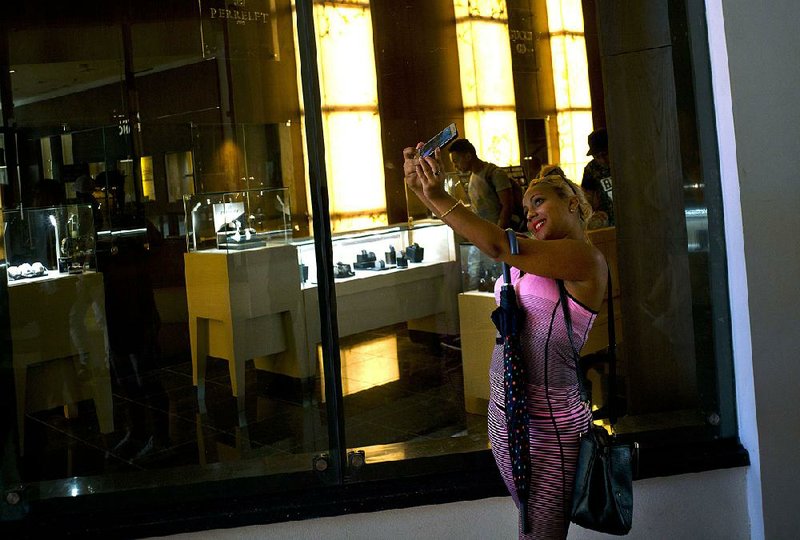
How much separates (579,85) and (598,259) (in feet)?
5.77

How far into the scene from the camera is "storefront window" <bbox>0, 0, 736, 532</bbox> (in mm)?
3502

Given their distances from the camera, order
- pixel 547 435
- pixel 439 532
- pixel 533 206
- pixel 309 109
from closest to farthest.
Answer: pixel 547 435 < pixel 533 206 < pixel 439 532 < pixel 309 109

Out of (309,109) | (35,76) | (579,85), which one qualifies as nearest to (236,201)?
(309,109)

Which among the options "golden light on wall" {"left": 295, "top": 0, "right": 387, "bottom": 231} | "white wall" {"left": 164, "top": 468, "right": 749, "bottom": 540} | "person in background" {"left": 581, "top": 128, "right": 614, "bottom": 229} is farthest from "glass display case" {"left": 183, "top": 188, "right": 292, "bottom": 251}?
"person in background" {"left": 581, "top": 128, "right": 614, "bottom": 229}

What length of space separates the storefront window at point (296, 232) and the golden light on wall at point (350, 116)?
12 mm

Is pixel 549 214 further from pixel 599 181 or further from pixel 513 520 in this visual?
pixel 599 181

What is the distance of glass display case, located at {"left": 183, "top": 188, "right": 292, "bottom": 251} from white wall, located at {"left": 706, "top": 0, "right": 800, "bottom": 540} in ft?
5.94

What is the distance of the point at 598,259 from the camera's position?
250cm

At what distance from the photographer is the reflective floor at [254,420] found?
3514mm

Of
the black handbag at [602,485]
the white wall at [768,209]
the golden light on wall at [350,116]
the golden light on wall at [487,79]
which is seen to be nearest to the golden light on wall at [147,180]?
the golden light on wall at [350,116]

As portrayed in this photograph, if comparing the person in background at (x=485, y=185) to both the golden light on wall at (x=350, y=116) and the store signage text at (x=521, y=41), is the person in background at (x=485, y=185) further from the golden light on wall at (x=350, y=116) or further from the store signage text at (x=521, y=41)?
the store signage text at (x=521, y=41)

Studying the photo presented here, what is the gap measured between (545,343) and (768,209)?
133 cm

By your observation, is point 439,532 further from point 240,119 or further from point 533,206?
point 240,119

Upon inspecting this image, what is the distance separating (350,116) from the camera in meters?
3.83
